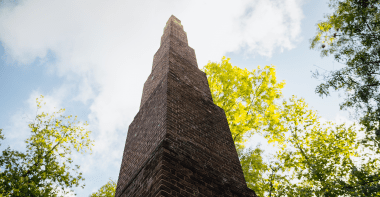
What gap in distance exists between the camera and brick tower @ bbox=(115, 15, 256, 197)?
11.6 ft

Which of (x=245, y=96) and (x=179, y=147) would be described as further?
(x=245, y=96)

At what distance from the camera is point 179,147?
411 cm

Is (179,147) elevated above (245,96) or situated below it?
below

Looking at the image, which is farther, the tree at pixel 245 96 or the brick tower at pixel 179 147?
the tree at pixel 245 96

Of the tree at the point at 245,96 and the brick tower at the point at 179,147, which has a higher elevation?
the tree at the point at 245,96

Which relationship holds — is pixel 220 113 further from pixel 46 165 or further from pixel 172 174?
pixel 46 165

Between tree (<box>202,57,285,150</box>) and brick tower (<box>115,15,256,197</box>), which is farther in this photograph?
tree (<box>202,57,285,150</box>)

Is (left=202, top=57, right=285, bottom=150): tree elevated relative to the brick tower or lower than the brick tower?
elevated

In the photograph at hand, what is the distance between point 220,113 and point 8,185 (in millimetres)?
10006

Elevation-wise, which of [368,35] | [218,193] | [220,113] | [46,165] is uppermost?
[368,35]

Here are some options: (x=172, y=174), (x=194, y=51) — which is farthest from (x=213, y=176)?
(x=194, y=51)

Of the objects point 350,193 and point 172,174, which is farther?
point 350,193

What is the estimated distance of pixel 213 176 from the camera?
402cm

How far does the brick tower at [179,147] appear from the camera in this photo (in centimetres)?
355
